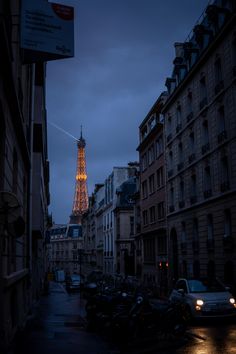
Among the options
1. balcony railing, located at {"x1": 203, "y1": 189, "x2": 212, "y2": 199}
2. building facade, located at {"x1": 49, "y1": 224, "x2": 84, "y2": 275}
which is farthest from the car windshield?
building facade, located at {"x1": 49, "y1": 224, "x2": 84, "y2": 275}

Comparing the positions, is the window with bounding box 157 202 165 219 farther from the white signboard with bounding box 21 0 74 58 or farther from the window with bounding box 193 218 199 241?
the white signboard with bounding box 21 0 74 58

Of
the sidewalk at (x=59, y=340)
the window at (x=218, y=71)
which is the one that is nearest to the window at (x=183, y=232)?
the window at (x=218, y=71)

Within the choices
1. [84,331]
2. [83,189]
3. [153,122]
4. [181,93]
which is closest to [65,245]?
[83,189]

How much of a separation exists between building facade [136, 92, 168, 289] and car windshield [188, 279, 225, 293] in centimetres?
2133

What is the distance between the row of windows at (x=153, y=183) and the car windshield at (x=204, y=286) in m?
23.2

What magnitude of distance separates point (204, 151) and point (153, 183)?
14891 millimetres

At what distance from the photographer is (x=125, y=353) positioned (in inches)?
464

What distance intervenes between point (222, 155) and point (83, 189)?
140052 mm

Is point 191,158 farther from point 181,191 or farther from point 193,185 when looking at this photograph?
point 181,191

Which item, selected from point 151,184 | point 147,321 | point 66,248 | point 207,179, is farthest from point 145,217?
point 66,248

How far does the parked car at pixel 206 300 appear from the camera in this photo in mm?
16516

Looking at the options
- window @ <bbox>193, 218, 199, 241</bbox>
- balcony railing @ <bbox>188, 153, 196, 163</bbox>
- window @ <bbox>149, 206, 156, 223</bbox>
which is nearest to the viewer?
window @ <bbox>193, 218, 199, 241</bbox>

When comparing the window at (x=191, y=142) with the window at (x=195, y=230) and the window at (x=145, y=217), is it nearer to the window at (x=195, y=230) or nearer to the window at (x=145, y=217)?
the window at (x=195, y=230)

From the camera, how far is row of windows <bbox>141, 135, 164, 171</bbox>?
141ft
